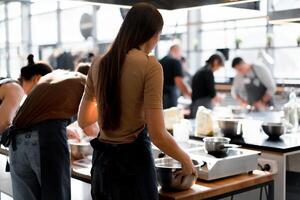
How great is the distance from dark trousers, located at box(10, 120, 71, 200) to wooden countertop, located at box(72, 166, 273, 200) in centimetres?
8

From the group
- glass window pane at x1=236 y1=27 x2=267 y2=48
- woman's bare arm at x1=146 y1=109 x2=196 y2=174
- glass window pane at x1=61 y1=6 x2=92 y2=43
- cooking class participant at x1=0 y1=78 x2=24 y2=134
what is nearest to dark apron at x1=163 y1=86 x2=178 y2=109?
cooking class participant at x1=0 y1=78 x2=24 y2=134

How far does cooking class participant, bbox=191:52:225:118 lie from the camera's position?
4625 millimetres

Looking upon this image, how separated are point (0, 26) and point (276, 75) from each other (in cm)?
533

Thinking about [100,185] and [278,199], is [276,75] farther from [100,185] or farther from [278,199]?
[100,185]

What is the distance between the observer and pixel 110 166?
5.30 ft

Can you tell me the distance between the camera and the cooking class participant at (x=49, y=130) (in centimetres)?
207

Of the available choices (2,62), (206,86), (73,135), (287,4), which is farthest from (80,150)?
(2,62)

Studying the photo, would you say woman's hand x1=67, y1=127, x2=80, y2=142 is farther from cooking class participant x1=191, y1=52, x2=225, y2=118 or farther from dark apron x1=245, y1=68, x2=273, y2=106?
dark apron x1=245, y1=68, x2=273, y2=106

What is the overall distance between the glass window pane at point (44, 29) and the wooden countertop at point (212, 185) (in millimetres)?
5977

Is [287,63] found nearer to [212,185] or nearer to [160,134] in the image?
[212,185]

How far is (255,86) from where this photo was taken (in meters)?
5.16

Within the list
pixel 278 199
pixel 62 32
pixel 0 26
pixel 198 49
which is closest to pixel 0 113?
pixel 278 199

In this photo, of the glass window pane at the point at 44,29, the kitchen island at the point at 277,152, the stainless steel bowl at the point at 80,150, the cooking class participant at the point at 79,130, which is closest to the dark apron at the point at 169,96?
the cooking class participant at the point at 79,130

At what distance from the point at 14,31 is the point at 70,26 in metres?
1.10
